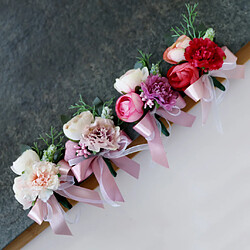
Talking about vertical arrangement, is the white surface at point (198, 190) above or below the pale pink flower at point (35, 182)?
below

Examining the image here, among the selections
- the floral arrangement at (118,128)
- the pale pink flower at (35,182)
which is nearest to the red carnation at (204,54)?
the floral arrangement at (118,128)

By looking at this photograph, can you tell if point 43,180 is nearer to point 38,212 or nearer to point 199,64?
point 38,212

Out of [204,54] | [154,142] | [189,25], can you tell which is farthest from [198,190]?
[189,25]

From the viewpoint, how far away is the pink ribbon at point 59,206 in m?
1.02

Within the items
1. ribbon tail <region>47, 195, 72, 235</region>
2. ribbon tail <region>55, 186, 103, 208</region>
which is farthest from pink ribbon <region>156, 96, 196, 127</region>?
ribbon tail <region>47, 195, 72, 235</region>

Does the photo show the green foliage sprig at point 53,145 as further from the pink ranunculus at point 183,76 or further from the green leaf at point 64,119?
the pink ranunculus at point 183,76

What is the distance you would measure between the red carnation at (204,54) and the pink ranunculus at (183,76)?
0.03 metres

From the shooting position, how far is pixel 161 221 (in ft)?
3.76

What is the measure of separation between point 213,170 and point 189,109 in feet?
0.78

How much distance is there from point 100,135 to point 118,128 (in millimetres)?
69

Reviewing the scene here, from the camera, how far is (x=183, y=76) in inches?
40.8

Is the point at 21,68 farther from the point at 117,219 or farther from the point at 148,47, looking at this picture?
the point at 117,219

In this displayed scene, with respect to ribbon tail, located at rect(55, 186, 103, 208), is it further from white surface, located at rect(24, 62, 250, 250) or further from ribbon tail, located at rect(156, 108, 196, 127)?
ribbon tail, located at rect(156, 108, 196, 127)

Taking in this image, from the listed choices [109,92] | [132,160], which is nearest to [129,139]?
[132,160]
